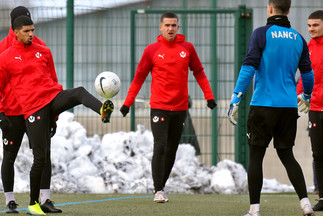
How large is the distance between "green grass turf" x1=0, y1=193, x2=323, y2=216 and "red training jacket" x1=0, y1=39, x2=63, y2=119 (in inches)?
45.9

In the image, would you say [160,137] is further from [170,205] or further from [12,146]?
[12,146]

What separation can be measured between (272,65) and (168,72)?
255 centimetres

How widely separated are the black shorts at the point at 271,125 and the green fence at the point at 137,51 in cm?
618

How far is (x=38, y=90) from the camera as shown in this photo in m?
7.36

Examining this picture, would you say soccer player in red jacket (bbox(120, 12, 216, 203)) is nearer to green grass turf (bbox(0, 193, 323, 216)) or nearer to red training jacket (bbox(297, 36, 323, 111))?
green grass turf (bbox(0, 193, 323, 216))

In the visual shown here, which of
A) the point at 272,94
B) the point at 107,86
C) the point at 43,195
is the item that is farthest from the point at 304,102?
the point at 43,195

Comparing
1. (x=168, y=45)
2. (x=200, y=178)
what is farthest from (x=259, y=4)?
(x=168, y=45)

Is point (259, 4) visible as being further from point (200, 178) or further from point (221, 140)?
point (200, 178)

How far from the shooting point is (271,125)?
6.76 metres

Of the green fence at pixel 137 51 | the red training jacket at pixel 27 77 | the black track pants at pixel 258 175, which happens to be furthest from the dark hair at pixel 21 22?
the green fence at pixel 137 51

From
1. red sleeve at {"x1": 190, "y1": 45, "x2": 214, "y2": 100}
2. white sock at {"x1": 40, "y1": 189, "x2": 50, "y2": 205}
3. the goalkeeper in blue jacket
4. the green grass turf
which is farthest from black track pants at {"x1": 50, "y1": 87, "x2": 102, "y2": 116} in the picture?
red sleeve at {"x1": 190, "y1": 45, "x2": 214, "y2": 100}

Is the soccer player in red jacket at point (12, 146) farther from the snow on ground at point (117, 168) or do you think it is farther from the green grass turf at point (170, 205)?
the snow on ground at point (117, 168)

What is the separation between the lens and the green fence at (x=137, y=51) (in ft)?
42.3

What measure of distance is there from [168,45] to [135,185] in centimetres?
300
